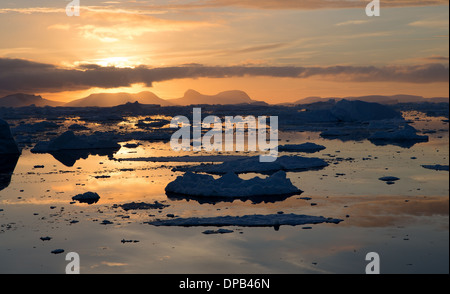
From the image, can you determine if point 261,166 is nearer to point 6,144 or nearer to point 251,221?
point 251,221

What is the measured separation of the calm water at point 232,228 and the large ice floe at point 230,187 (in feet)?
2.26

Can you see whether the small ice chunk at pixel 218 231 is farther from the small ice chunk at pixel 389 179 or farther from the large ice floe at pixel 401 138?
the large ice floe at pixel 401 138

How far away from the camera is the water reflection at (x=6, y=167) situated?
20.3m

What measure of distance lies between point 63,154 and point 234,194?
16.2m

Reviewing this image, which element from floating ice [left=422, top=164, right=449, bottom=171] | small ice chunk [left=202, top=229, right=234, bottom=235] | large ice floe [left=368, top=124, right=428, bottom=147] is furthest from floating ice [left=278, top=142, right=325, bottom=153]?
small ice chunk [left=202, top=229, right=234, bottom=235]

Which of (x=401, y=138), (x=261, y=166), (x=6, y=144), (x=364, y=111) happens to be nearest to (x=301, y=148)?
(x=261, y=166)

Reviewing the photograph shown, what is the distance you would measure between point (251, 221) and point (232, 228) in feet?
2.21

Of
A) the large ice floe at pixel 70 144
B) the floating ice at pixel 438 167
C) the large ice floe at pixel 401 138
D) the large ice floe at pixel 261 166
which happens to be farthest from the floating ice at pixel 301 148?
the large ice floe at pixel 70 144

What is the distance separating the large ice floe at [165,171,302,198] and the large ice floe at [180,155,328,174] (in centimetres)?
393

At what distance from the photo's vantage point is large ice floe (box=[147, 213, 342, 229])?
12.9m

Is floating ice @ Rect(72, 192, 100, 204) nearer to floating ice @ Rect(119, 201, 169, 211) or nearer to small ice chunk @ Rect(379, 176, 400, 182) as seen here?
floating ice @ Rect(119, 201, 169, 211)
